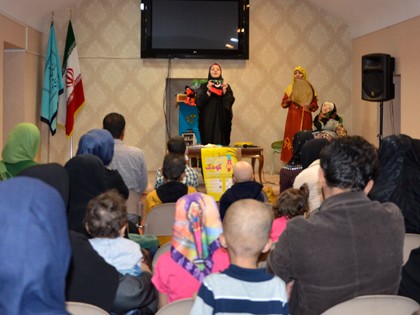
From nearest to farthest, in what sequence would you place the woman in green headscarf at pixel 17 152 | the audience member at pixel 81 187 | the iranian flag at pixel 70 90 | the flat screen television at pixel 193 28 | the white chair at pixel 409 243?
the white chair at pixel 409 243 → the audience member at pixel 81 187 → the woman in green headscarf at pixel 17 152 → the iranian flag at pixel 70 90 → the flat screen television at pixel 193 28

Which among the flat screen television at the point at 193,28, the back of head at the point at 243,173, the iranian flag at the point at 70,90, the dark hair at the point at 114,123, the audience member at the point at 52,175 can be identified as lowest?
the back of head at the point at 243,173

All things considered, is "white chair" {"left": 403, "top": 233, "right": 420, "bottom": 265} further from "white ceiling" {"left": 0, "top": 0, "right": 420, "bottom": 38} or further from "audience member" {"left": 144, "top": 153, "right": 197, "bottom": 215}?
"white ceiling" {"left": 0, "top": 0, "right": 420, "bottom": 38}

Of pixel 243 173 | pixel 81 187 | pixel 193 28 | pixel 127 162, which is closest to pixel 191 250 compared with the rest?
pixel 81 187

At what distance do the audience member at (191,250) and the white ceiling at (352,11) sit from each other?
6.72m

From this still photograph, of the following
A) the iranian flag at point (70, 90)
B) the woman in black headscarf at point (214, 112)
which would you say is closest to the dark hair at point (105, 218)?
the woman in black headscarf at point (214, 112)

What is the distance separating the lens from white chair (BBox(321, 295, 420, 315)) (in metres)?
2.09

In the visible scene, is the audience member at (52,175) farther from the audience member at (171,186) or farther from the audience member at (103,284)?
the audience member at (171,186)

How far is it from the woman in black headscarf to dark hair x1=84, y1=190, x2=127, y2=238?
22.3 ft

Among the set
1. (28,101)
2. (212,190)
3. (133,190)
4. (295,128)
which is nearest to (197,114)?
(295,128)

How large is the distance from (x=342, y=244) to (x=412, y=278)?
566 millimetres

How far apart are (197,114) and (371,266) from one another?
26.2ft

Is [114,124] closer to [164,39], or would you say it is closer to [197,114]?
[197,114]

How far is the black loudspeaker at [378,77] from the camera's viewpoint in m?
9.33

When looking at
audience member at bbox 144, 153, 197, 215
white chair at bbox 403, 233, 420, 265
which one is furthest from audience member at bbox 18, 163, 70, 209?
audience member at bbox 144, 153, 197, 215
